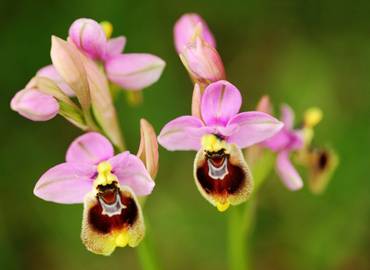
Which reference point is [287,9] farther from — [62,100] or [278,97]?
[62,100]

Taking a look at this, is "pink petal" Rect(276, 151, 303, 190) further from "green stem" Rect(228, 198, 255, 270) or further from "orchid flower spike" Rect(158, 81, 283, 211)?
"orchid flower spike" Rect(158, 81, 283, 211)

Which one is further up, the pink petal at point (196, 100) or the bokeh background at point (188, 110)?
the pink petal at point (196, 100)

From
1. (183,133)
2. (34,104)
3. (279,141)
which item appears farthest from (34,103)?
(279,141)

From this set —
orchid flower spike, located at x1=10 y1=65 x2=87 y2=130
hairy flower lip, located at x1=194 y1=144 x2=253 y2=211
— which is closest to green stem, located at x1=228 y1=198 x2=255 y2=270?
hairy flower lip, located at x1=194 y1=144 x2=253 y2=211

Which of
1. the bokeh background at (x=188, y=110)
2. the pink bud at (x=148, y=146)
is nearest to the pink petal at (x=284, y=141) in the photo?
the pink bud at (x=148, y=146)

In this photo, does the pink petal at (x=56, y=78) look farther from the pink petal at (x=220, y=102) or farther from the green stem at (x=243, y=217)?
the green stem at (x=243, y=217)

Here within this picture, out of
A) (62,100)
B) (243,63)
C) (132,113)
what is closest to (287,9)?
(243,63)
